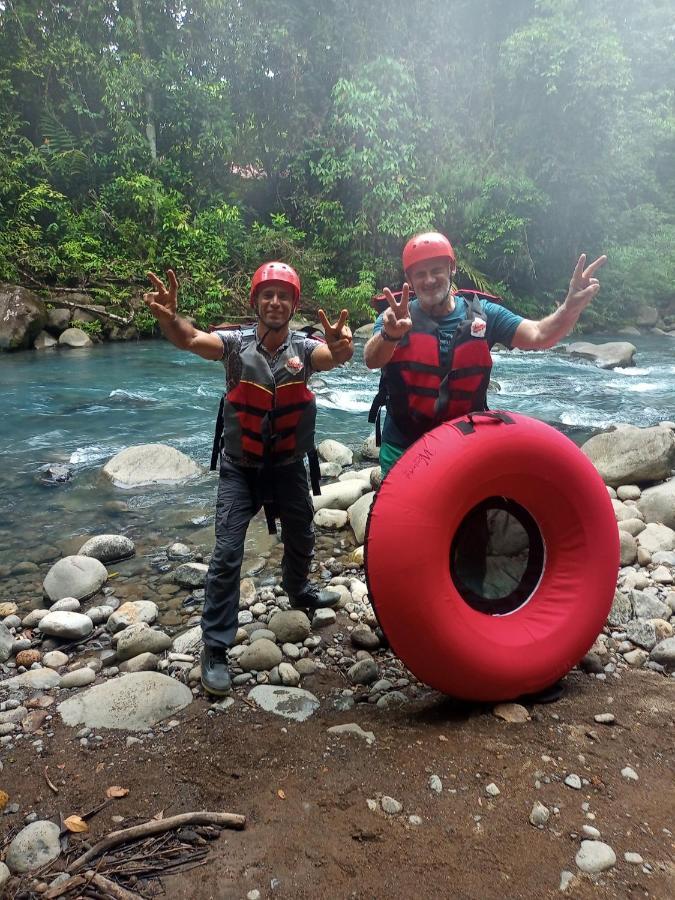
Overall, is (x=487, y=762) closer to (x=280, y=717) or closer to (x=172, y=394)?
(x=280, y=717)

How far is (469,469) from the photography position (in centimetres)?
211

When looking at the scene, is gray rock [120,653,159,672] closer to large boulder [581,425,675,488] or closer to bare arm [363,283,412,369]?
bare arm [363,283,412,369]

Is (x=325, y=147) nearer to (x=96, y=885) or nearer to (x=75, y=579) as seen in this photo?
(x=75, y=579)

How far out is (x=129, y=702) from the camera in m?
2.28

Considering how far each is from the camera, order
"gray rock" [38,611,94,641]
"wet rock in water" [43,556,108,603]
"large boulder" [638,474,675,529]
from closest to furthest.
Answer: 1. "gray rock" [38,611,94,641]
2. "wet rock in water" [43,556,108,603]
3. "large boulder" [638,474,675,529]

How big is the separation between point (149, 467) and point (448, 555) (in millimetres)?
3938

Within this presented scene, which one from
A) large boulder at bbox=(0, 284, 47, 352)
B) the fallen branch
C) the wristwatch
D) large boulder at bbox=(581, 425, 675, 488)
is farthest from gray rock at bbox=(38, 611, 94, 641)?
large boulder at bbox=(0, 284, 47, 352)

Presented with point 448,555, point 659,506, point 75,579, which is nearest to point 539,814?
point 448,555

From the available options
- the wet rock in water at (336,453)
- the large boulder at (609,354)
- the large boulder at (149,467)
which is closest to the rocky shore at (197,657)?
the large boulder at (149,467)

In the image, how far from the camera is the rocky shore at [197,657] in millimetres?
1736

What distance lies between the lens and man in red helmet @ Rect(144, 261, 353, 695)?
2453mm

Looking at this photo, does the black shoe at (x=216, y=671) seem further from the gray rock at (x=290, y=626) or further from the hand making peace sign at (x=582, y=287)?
the hand making peace sign at (x=582, y=287)

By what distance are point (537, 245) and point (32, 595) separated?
63.2 feet

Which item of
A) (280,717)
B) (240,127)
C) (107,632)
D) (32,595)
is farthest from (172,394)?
(240,127)
